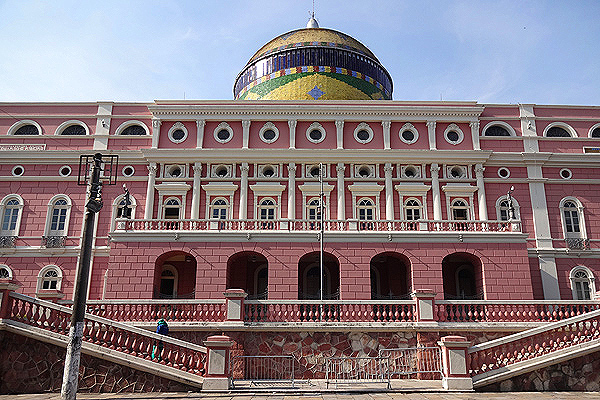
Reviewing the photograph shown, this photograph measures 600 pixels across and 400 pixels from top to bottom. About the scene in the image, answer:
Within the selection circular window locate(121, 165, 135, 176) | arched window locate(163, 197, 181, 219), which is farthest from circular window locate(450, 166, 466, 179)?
circular window locate(121, 165, 135, 176)

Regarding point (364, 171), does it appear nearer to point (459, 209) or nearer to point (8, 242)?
point (459, 209)

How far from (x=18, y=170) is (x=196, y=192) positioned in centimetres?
984

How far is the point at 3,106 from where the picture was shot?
29484 mm

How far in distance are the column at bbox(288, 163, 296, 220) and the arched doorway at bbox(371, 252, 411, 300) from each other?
4.80 meters

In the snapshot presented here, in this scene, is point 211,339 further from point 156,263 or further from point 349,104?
point 349,104

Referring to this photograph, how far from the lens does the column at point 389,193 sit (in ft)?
88.7

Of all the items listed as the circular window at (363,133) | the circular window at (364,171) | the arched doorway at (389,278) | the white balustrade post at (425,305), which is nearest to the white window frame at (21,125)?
the circular window at (363,133)

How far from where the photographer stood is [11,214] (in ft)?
89.9

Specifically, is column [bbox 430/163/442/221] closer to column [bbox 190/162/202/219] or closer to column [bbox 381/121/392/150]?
column [bbox 381/121/392/150]

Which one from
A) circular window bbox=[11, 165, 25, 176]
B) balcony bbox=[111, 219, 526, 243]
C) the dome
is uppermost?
the dome

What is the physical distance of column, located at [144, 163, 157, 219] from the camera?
2701cm

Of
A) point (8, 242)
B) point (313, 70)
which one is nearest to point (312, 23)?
point (313, 70)

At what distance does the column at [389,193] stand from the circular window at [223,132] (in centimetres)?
866

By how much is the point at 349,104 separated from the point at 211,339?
1793 cm
